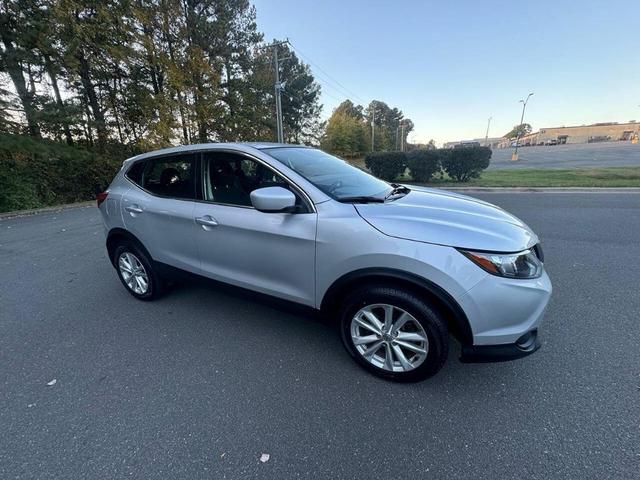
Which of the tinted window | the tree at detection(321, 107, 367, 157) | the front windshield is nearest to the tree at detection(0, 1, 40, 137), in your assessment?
the tinted window

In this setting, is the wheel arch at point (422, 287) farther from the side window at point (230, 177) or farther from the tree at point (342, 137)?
the tree at point (342, 137)

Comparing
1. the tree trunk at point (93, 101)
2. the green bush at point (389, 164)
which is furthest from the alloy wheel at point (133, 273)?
the tree trunk at point (93, 101)

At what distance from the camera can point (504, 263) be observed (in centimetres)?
182

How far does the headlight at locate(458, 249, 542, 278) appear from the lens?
1789 millimetres

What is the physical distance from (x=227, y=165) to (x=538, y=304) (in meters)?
2.62

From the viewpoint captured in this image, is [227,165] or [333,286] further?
[227,165]

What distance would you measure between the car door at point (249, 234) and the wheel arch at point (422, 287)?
0.33 meters

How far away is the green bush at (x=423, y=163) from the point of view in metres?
12.6

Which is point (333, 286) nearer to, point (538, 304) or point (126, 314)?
point (538, 304)

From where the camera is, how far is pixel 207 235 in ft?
8.74

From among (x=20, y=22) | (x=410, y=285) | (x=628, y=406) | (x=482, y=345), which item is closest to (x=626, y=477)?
(x=628, y=406)

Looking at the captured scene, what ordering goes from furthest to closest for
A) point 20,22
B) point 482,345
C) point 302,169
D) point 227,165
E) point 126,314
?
point 20,22
point 126,314
point 227,165
point 302,169
point 482,345

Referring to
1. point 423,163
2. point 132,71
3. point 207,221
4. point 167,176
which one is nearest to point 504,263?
point 207,221

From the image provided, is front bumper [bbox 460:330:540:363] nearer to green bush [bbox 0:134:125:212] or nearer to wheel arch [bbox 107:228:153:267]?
wheel arch [bbox 107:228:153:267]
